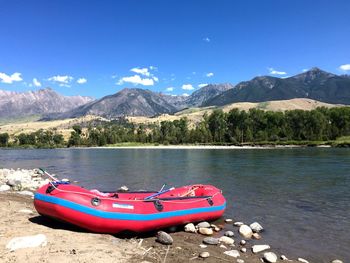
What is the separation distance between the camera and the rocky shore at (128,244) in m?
12.6

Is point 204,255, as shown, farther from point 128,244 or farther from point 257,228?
point 257,228

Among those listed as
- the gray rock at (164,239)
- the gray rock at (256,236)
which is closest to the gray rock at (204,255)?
the gray rock at (164,239)

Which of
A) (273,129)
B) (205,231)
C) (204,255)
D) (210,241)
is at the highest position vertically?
(273,129)

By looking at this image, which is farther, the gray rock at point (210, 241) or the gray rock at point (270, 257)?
the gray rock at point (210, 241)

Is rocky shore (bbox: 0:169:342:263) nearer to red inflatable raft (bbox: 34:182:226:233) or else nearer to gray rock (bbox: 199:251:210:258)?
gray rock (bbox: 199:251:210:258)

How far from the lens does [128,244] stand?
590 inches

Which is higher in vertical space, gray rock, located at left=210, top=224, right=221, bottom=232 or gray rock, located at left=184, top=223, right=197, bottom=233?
gray rock, located at left=184, top=223, right=197, bottom=233

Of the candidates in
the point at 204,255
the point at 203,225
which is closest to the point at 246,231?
the point at 203,225

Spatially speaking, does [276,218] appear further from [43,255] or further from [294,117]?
[294,117]

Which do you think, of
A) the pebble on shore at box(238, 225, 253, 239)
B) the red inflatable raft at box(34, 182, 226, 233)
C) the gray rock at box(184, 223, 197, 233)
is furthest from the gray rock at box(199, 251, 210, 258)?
the pebble on shore at box(238, 225, 253, 239)

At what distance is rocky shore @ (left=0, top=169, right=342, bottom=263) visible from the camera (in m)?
12.6

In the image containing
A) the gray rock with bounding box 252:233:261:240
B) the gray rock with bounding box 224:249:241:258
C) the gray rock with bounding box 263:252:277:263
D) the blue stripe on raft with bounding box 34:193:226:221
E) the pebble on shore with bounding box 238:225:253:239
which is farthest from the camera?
the pebble on shore with bounding box 238:225:253:239

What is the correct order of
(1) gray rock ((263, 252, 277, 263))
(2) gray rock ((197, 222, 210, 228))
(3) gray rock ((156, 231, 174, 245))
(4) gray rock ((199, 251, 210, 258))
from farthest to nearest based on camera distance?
(2) gray rock ((197, 222, 210, 228)) → (3) gray rock ((156, 231, 174, 245)) → (1) gray rock ((263, 252, 277, 263)) → (4) gray rock ((199, 251, 210, 258))

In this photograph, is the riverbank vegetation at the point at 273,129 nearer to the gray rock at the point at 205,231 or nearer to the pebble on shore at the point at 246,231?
the pebble on shore at the point at 246,231
